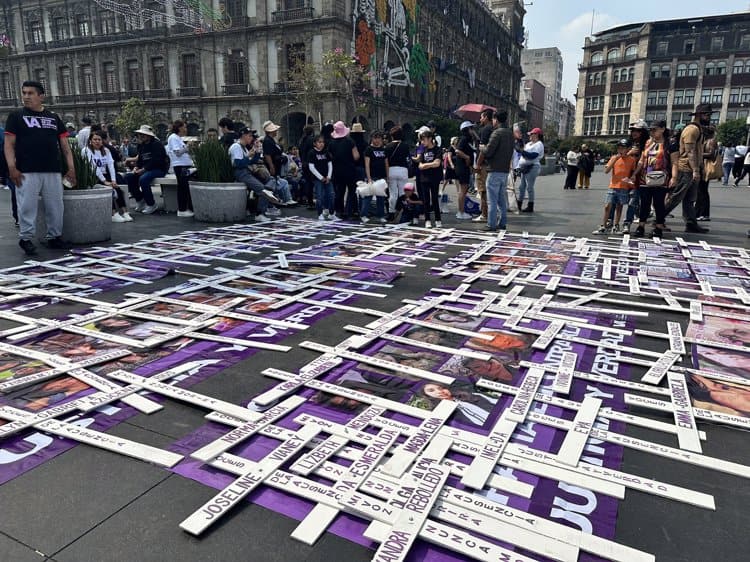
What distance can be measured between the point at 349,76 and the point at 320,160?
1066 inches

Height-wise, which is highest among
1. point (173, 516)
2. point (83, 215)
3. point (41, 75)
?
point (41, 75)

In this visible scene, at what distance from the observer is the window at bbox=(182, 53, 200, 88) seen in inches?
1618

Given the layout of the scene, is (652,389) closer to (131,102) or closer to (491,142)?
(491,142)

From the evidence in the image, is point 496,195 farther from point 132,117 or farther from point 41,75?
point 41,75

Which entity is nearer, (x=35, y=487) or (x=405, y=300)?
(x=35, y=487)

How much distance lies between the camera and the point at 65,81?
154 feet

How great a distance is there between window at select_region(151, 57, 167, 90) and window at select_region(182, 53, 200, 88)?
1.94 m

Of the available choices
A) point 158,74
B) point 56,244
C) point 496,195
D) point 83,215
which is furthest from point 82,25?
point 496,195

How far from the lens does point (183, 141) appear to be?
10203 mm

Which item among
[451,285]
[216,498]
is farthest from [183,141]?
[216,498]

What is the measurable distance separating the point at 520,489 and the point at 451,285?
3.36 meters

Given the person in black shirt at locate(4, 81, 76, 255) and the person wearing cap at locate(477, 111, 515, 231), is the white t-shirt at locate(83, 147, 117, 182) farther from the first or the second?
the person wearing cap at locate(477, 111, 515, 231)

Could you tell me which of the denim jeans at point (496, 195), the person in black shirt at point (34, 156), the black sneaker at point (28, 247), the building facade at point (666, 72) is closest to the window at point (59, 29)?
the person in black shirt at point (34, 156)

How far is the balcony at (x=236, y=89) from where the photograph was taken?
39031mm
